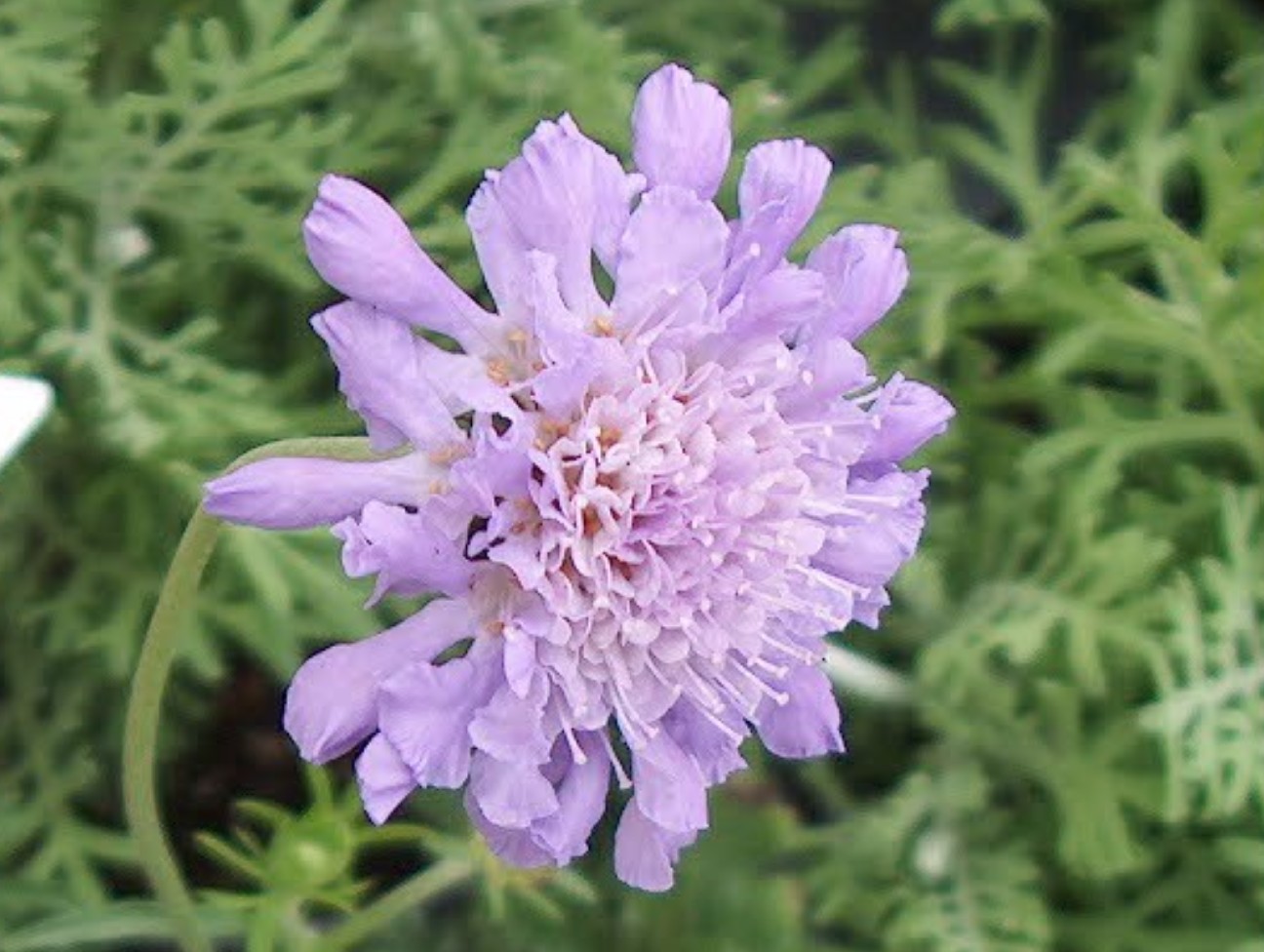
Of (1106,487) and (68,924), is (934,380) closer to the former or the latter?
(1106,487)

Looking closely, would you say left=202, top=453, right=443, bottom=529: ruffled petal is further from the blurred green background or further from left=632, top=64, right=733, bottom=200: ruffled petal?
the blurred green background

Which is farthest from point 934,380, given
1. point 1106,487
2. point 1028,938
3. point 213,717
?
point 213,717

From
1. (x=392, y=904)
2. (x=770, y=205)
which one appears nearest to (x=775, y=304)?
(x=770, y=205)

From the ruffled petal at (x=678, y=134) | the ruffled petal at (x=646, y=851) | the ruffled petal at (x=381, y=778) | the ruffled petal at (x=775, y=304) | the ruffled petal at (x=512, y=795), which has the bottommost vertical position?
the ruffled petal at (x=646, y=851)

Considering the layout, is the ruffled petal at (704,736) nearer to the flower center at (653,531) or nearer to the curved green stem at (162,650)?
the flower center at (653,531)

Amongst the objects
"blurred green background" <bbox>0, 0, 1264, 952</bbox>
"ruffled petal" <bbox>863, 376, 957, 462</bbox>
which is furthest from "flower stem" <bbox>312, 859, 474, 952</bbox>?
"ruffled petal" <bbox>863, 376, 957, 462</bbox>

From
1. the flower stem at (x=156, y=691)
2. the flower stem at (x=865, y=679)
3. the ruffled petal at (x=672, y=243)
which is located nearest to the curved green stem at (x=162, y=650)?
the flower stem at (x=156, y=691)
